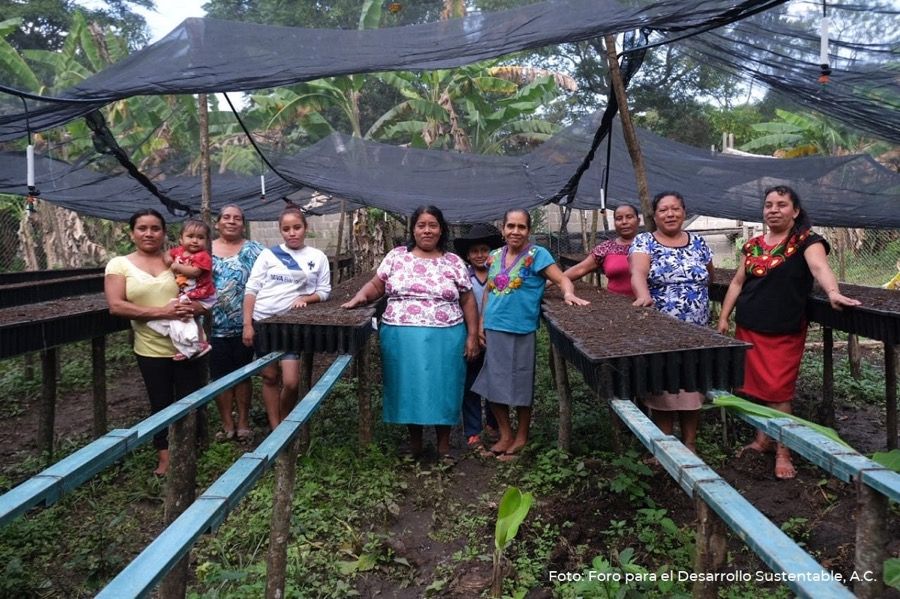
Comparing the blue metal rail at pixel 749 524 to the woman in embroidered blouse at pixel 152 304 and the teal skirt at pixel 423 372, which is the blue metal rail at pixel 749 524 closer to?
the teal skirt at pixel 423 372

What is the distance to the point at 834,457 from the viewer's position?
63.1 inches

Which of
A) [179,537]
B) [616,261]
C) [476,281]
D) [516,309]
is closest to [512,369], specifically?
[516,309]

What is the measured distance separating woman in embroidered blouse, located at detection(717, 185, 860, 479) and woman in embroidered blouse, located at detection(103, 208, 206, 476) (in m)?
2.94

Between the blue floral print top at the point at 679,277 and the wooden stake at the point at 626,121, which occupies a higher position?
the wooden stake at the point at 626,121

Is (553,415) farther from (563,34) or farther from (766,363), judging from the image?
(563,34)

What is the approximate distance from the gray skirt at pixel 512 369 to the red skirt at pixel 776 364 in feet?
3.79

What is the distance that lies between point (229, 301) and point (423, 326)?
1371 mm

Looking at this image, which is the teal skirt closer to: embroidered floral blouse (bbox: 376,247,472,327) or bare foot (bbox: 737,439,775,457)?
embroidered floral blouse (bbox: 376,247,472,327)

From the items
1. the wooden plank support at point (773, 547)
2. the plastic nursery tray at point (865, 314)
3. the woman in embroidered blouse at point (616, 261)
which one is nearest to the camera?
the wooden plank support at point (773, 547)

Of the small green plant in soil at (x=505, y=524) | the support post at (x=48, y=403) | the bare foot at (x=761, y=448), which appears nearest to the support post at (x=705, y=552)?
the small green plant in soil at (x=505, y=524)

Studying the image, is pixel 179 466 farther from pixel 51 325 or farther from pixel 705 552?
pixel 705 552

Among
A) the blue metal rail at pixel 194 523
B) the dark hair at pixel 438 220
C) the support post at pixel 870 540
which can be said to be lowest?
the support post at pixel 870 540

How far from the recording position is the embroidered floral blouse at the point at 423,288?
11.7 feet

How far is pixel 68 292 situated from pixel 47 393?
2934 millimetres
